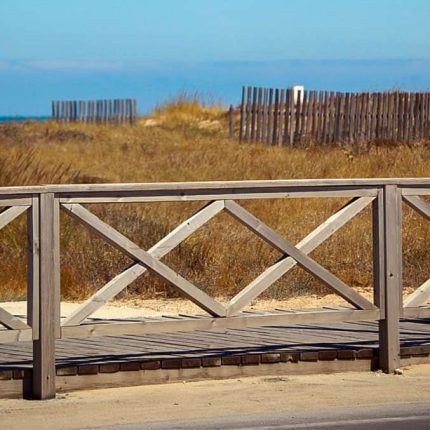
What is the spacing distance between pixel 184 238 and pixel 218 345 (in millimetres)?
1195

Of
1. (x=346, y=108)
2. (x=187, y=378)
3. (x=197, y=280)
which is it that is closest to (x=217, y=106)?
(x=346, y=108)

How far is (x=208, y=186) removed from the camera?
7.75 meters

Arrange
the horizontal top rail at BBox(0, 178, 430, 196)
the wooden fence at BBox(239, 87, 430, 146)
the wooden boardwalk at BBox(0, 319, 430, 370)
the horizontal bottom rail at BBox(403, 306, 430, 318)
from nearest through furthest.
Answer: the horizontal top rail at BBox(0, 178, 430, 196) < the wooden boardwalk at BBox(0, 319, 430, 370) < the horizontal bottom rail at BBox(403, 306, 430, 318) < the wooden fence at BBox(239, 87, 430, 146)

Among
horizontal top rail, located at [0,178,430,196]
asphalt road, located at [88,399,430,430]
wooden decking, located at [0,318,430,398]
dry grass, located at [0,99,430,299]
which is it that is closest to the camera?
asphalt road, located at [88,399,430,430]

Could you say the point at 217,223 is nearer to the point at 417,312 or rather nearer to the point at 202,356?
the point at 417,312

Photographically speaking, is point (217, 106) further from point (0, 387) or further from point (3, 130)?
point (0, 387)

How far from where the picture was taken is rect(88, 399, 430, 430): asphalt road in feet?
22.8

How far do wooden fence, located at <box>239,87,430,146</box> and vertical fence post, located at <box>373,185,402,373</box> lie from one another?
1890cm

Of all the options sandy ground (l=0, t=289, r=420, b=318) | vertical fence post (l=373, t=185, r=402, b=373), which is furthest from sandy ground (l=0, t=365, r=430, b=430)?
sandy ground (l=0, t=289, r=420, b=318)

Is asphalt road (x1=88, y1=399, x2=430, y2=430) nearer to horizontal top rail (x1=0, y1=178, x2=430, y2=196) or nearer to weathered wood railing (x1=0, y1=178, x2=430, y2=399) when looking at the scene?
weathered wood railing (x1=0, y1=178, x2=430, y2=399)

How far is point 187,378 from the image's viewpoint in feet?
26.8

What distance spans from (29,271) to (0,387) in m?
0.79

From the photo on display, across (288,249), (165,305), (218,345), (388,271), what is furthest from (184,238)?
(165,305)

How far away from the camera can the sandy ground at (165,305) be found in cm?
1138
